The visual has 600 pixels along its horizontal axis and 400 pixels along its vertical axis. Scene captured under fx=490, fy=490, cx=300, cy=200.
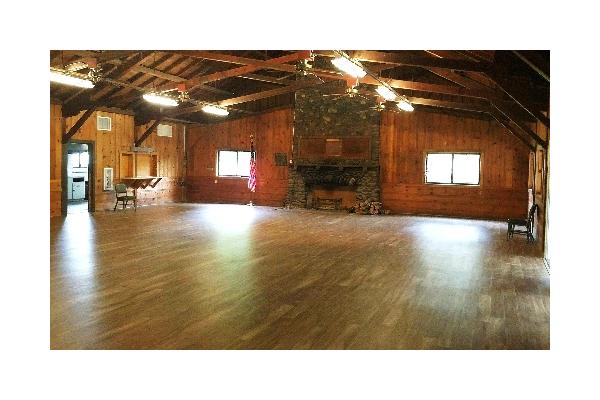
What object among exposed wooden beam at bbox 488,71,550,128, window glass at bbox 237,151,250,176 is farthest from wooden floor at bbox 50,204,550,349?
window glass at bbox 237,151,250,176

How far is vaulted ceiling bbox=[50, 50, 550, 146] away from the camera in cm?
654

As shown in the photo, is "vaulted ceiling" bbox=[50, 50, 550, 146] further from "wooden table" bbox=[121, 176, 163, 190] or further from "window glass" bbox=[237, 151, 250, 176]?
→ "wooden table" bbox=[121, 176, 163, 190]

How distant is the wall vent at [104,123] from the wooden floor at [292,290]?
433cm

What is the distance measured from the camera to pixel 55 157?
11.8m

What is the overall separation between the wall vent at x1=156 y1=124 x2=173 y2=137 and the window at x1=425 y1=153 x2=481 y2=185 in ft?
27.5

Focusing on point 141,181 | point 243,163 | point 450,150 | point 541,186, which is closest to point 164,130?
point 141,181

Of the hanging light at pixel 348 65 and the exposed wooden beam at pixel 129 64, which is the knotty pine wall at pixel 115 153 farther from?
the hanging light at pixel 348 65

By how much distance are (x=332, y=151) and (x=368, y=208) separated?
2103mm

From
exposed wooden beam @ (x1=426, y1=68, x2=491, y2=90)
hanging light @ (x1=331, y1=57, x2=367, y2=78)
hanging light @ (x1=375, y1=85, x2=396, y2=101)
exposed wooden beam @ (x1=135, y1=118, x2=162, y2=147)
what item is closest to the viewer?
hanging light @ (x1=331, y1=57, x2=367, y2=78)

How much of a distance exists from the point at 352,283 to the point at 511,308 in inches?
65.8

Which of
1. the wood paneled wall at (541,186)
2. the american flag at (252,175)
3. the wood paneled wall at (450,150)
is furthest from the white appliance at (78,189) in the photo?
the wood paneled wall at (541,186)

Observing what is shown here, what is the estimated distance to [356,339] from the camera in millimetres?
3742

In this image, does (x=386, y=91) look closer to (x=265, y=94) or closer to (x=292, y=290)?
(x=265, y=94)

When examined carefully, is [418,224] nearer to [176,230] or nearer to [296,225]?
[296,225]
